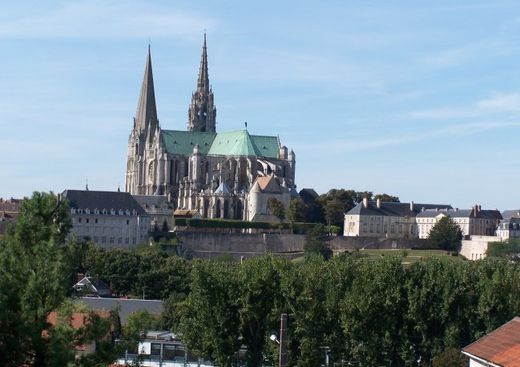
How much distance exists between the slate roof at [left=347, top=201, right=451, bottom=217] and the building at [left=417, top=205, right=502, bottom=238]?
1.47 meters

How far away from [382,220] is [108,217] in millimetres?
38044

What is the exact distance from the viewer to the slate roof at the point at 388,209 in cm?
12732

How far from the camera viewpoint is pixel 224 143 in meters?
141

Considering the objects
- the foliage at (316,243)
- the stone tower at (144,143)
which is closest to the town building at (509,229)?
the foliage at (316,243)

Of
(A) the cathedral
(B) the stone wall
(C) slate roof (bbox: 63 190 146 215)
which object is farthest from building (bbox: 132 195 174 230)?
(A) the cathedral

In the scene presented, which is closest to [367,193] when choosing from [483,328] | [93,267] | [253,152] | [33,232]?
[253,152]

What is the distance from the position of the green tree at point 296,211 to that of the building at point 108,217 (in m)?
21.8

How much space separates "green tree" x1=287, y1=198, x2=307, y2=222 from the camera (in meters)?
123

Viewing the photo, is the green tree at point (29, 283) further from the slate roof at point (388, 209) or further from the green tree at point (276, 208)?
the slate roof at point (388, 209)

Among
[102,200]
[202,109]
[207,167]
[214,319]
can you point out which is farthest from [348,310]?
[202,109]

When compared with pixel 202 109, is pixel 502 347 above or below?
below

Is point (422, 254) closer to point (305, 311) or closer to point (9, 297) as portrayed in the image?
point (305, 311)

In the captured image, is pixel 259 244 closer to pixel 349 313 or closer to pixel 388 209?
pixel 388 209

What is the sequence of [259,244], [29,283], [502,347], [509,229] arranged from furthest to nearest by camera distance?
[509,229]
[259,244]
[502,347]
[29,283]
